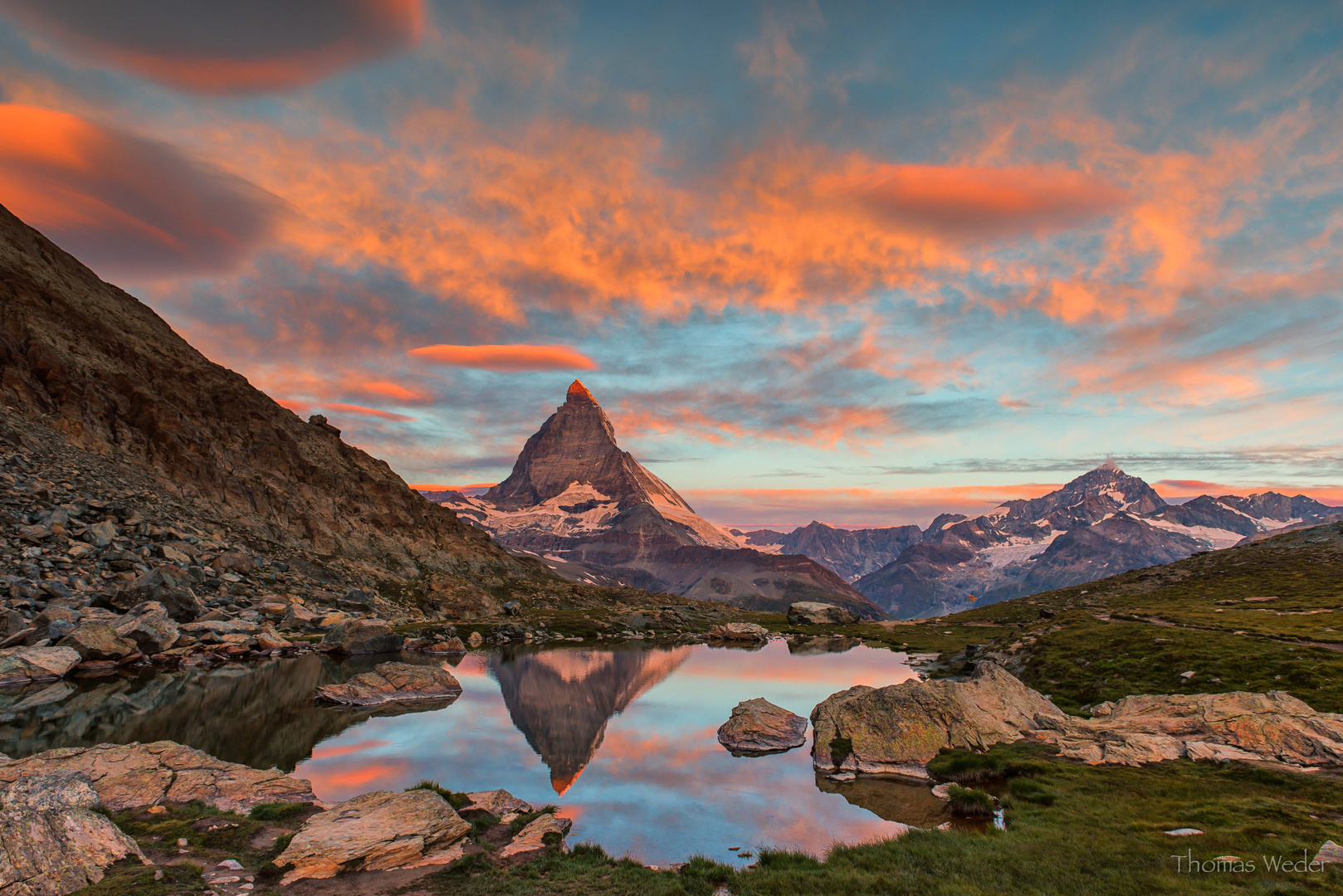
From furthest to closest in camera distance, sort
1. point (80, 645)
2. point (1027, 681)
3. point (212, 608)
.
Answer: point (212, 608)
point (1027, 681)
point (80, 645)

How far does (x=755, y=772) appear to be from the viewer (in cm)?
3947

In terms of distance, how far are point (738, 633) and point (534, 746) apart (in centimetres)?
11203

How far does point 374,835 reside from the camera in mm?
21641

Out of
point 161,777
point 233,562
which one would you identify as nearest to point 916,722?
point 161,777

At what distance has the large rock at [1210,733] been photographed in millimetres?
31016

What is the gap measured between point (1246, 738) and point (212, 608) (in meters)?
106

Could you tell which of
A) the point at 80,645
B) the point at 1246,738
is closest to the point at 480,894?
the point at 1246,738

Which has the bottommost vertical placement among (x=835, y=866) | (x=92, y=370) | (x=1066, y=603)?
(x=1066, y=603)

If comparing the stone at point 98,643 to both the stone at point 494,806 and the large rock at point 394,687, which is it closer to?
the large rock at point 394,687

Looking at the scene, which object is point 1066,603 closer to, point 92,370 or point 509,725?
point 509,725

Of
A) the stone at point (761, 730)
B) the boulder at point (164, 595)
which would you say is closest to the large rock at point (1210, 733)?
the stone at point (761, 730)

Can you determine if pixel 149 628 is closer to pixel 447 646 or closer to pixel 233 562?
pixel 233 562

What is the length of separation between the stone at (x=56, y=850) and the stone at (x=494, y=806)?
1215cm

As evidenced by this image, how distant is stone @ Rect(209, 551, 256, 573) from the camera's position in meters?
92.9
